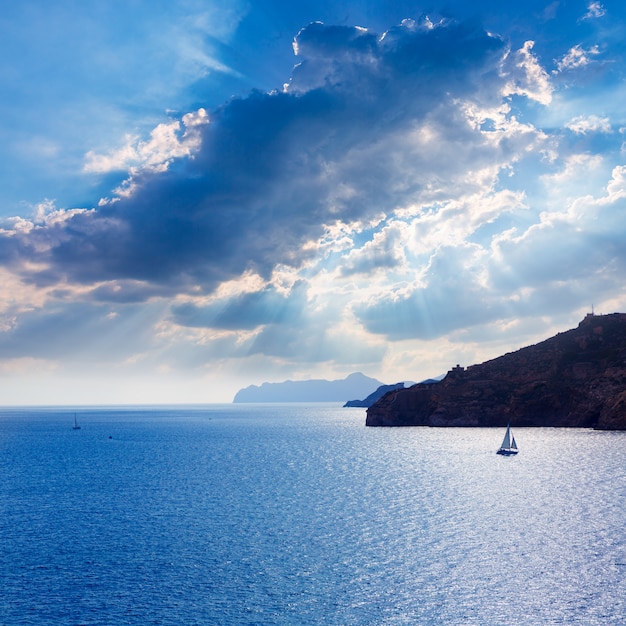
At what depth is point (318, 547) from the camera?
62469 mm

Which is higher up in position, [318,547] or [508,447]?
[318,547]

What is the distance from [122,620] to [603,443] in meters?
158

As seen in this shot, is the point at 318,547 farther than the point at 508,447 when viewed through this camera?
No

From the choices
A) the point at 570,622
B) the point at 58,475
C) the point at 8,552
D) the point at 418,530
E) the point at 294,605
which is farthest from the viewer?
the point at 58,475

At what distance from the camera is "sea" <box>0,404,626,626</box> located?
45031 millimetres

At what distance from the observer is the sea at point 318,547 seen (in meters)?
45.0

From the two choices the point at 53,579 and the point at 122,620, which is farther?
the point at 53,579

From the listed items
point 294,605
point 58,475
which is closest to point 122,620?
point 294,605

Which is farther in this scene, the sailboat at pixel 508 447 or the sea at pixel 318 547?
the sailboat at pixel 508 447

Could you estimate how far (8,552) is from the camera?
200 feet

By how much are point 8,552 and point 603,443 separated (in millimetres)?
156377

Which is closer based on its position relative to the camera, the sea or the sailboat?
the sea

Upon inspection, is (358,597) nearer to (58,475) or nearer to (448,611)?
(448,611)

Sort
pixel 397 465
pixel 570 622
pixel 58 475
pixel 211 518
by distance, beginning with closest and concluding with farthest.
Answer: pixel 570 622, pixel 211 518, pixel 58 475, pixel 397 465
